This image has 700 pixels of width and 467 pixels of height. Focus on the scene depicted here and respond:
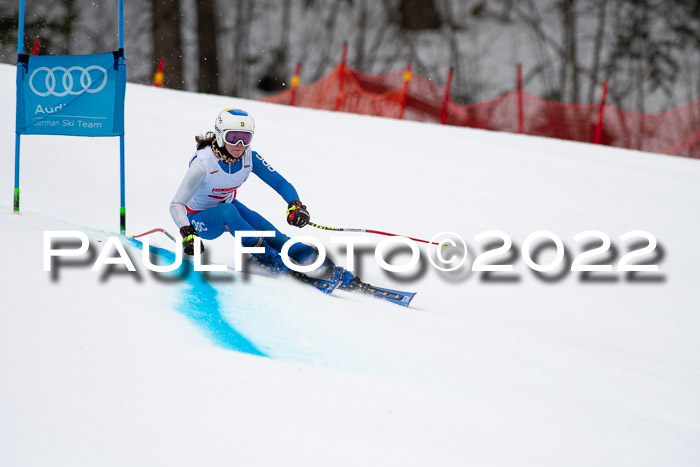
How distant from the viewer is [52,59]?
497 cm

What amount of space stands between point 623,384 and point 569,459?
4.20 ft

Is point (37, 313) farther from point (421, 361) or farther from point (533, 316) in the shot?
point (533, 316)

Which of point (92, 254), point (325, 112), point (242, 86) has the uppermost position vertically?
point (242, 86)

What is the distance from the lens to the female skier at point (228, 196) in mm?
4379

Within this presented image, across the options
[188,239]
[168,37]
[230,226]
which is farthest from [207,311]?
[168,37]

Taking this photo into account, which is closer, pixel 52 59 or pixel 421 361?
pixel 421 361

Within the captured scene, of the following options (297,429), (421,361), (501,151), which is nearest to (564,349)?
(421,361)

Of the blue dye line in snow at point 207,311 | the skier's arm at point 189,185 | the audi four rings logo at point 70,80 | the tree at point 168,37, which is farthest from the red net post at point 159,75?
the blue dye line in snow at point 207,311

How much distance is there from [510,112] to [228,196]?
800 cm

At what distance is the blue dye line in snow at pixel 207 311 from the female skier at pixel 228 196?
17.8 inches

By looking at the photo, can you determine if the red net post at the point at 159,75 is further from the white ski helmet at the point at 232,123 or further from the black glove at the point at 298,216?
the black glove at the point at 298,216

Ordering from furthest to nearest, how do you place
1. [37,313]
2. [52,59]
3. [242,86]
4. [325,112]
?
[242,86], [325,112], [52,59], [37,313]

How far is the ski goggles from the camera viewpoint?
14.3 feet

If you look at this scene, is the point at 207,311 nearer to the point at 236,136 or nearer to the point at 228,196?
the point at 236,136
